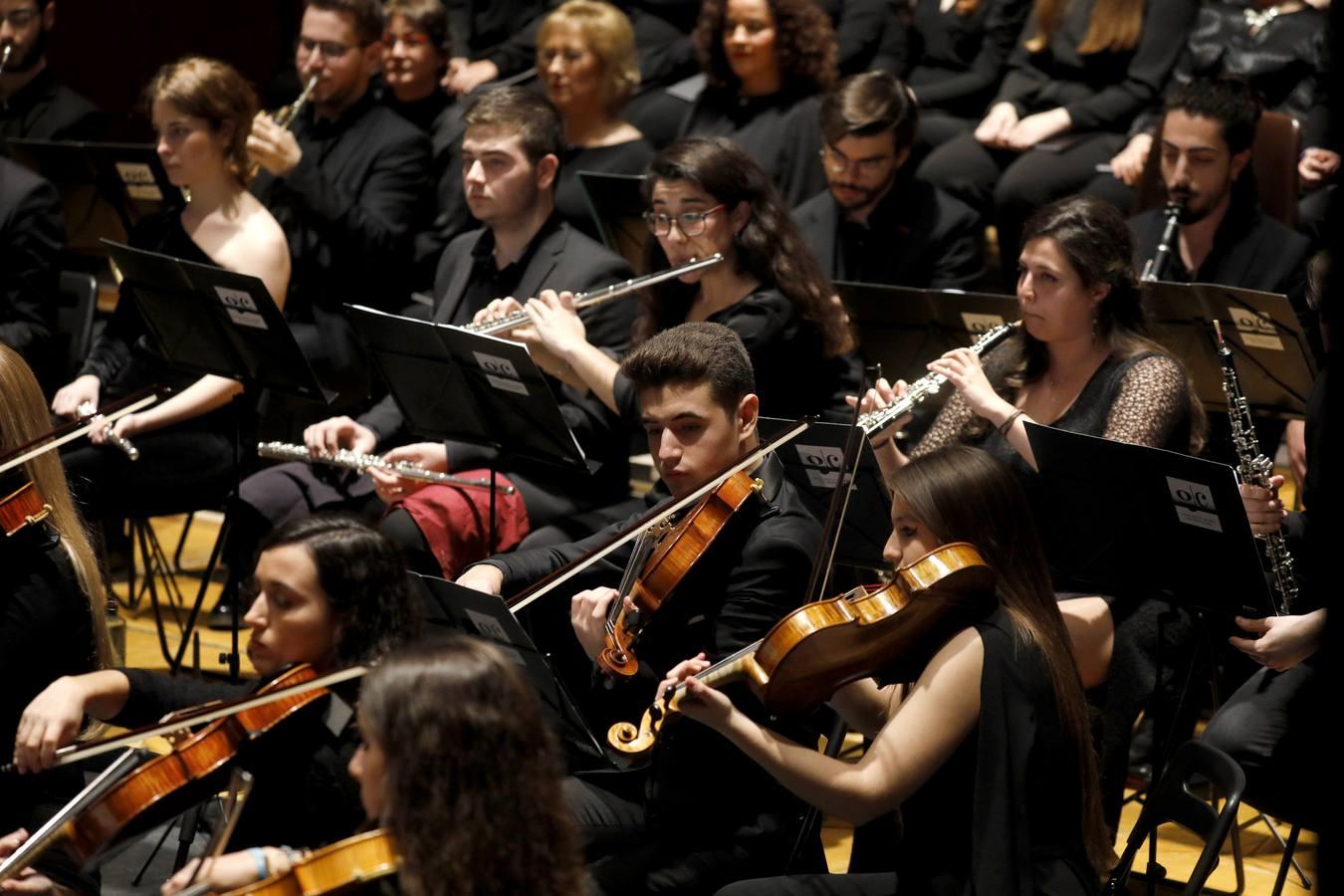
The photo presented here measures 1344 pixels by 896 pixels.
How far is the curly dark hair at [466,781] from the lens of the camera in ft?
5.37

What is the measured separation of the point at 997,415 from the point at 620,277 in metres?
1.11

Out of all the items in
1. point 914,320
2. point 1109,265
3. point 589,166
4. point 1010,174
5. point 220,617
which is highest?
point 1109,265

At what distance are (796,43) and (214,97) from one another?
1675mm

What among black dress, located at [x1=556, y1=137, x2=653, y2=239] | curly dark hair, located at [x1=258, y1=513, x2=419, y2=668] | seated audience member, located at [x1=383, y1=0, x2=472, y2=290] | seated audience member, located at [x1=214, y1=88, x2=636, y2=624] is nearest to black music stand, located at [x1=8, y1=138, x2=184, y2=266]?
seated audience member, located at [x1=383, y1=0, x2=472, y2=290]

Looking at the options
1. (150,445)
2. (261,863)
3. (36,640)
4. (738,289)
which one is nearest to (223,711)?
(261,863)

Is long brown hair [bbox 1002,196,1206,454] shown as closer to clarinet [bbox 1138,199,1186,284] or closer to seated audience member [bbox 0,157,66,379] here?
clarinet [bbox 1138,199,1186,284]

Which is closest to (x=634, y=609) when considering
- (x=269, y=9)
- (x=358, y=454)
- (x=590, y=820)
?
(x=590, y=820)

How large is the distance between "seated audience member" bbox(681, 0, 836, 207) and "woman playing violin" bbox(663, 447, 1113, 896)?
8.73 feet

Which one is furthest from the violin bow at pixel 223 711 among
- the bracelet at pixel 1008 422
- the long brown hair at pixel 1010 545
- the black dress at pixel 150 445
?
the black dress at pixel 150 445

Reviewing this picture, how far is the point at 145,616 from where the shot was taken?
15.4 ft

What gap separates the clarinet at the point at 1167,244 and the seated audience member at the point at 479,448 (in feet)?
4.00

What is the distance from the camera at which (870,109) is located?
165 inches

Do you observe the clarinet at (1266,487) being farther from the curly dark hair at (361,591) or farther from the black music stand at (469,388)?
the curly dark hair at (361,591)

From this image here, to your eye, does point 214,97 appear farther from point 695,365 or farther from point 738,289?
point 695,365
